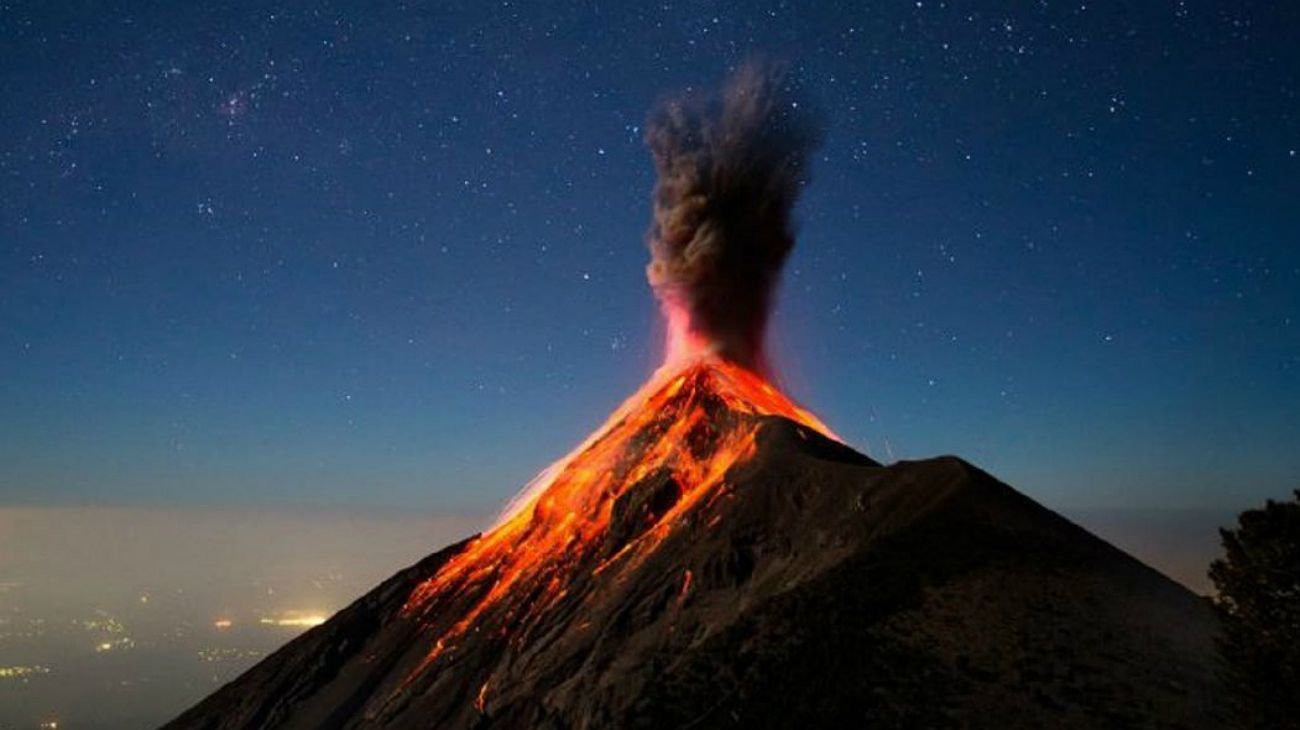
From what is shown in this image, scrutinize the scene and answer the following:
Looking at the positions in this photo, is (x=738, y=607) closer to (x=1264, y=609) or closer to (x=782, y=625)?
(x=782, y=625)

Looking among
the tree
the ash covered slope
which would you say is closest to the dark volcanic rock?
the ash covered slope

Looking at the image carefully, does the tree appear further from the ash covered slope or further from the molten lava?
the molten lava

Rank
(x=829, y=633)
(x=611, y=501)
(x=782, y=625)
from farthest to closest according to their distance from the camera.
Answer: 1. (x=611, y=501)
2. (x=782, y=625)
3. (x=829, y=633)

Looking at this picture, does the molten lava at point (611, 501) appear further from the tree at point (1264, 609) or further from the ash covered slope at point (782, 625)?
the tree at point (1264, 609)

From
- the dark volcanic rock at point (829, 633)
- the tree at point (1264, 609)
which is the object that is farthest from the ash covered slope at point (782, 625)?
the tree at point (1264, 609)

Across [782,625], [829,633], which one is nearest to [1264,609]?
[829,633]

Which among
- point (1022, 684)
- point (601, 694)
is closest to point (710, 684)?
point (601, 694)
